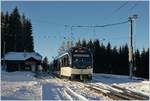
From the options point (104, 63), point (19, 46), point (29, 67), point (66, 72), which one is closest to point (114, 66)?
point (104, 63)

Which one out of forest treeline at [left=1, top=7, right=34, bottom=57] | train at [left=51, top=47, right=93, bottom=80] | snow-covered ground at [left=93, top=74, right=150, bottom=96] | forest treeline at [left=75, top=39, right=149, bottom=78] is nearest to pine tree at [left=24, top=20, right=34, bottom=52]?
forest treeline at [left=1, top=7, right=34, bottom=57]

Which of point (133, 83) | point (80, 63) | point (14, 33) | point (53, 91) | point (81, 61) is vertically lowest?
point (53, 91)

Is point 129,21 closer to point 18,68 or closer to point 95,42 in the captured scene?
point 18,68

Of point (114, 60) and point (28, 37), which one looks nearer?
point (114, 60)

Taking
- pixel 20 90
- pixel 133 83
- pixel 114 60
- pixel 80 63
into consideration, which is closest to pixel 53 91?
pixel 20 90

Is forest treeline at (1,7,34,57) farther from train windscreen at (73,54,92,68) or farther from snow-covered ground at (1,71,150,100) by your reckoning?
snow-covered ground at (1,71,150,100)

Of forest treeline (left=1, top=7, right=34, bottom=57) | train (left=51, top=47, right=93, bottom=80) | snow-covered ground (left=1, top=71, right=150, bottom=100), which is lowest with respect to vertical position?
snow-covered ground (left=1, top=71, right=150, bottom=100)

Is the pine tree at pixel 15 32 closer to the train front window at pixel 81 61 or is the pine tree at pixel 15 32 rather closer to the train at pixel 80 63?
the train at pixel 80 63

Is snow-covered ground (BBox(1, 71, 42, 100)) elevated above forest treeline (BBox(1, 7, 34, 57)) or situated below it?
below

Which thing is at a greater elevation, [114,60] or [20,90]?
[114,60]

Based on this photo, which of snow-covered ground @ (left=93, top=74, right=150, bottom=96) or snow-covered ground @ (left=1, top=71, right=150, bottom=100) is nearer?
snow-covered ground @ (left=1, top=71, right=150, bottom=100)

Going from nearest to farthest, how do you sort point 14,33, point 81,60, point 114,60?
1. point 81,60
2. point 114,60
3. point 14,33

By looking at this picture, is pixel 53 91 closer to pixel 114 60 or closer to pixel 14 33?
pixel 114 60

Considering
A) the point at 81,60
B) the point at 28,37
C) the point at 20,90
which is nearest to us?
the point at 20,90
